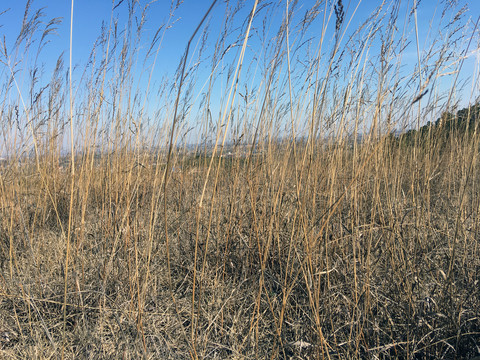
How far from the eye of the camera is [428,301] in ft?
3.20

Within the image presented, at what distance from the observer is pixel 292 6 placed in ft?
3.47

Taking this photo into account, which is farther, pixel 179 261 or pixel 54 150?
pixel 54 150

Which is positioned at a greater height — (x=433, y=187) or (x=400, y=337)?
(x=433, y=187)

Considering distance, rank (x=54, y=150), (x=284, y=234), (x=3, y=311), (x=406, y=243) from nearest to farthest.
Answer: (x=3, y=311) < (x=406, y=243) < (x=284, y=234) < (x=54, y=150)

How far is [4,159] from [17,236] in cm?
53

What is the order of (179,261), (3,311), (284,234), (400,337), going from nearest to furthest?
(400,337) → (3,311) → (284,234) → (179,261)

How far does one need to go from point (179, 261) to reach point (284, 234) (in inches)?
24.1

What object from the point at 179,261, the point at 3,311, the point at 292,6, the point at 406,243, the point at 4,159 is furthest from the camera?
the point at 4,159

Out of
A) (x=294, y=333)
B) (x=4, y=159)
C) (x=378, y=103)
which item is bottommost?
(x=294, y=333)

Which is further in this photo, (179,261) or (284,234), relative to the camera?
(179,261)

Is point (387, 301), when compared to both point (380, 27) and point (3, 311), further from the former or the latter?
point (3, 311)

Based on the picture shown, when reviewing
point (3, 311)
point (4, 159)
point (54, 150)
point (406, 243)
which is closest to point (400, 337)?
point (406, 243)

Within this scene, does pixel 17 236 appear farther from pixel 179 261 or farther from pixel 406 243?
pixel 406 243

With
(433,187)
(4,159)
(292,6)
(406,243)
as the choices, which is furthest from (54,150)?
(433,187)
